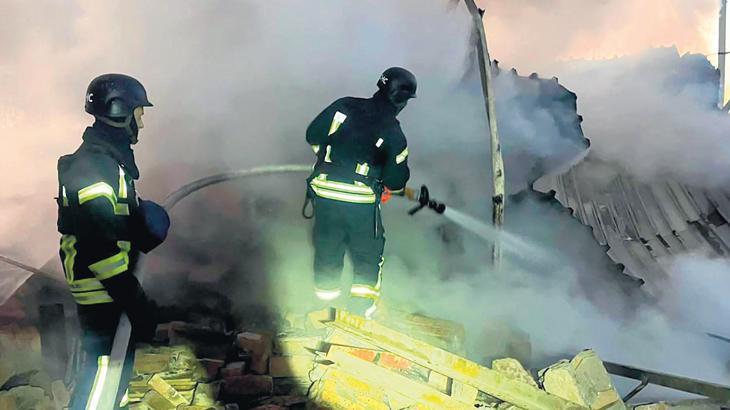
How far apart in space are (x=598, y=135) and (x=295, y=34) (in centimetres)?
433

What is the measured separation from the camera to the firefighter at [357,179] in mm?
3926

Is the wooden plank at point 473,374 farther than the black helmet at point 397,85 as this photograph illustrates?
No

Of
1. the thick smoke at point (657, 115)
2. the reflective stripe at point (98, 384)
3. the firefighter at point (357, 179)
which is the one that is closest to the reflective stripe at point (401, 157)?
the firefighter at point (357, 179)

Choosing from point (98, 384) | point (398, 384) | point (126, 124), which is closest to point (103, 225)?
point (126, 124)

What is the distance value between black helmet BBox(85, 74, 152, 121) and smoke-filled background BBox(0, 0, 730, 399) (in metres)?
2.17

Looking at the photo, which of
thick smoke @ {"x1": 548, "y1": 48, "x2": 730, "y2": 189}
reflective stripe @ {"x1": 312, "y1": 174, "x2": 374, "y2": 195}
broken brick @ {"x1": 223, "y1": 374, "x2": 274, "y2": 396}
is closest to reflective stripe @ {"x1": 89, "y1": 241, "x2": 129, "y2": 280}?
broken brick @ {"x1": 223, "y1": 374, "x2": 274, "y2": 396}

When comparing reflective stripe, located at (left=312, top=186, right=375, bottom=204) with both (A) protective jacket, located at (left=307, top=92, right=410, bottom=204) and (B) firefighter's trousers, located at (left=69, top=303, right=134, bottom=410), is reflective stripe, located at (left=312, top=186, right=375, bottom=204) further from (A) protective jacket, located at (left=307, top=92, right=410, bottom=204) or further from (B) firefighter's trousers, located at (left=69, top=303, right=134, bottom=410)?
(B) firefighter's trousers, located at (left=69, top=303, right=134, bottom=410)

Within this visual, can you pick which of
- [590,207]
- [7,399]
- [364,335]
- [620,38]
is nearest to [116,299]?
[7,399]

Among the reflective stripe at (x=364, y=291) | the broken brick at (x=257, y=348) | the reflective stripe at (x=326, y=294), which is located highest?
the reflective stripe at (x=364, y=291)

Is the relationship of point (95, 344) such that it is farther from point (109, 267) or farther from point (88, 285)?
point (109, 267)

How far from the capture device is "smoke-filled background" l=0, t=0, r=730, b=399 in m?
4.90

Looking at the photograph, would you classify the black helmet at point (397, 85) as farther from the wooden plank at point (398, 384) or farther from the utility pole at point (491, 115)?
the wooden plank at point (398, 384)

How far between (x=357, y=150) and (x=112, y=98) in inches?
63.2

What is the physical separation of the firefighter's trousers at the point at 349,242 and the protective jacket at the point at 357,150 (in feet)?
0.26
